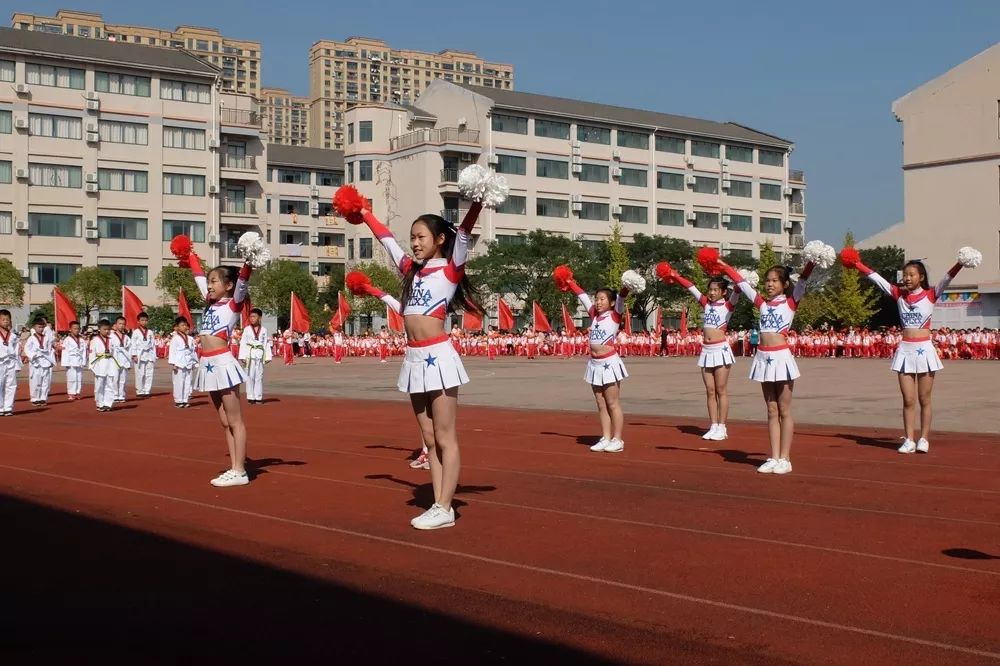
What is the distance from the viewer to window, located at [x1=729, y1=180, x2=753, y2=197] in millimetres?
89125

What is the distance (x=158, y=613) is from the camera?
5.38 m

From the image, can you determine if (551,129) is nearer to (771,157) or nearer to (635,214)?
(635,214)

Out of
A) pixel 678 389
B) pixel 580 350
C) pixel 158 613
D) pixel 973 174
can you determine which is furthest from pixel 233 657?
pixel 973 174

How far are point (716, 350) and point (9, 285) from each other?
52506 mm

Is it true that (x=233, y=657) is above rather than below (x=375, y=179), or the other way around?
below

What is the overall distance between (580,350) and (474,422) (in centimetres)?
4067

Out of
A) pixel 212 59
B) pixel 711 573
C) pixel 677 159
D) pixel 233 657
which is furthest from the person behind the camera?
pixel 212 59

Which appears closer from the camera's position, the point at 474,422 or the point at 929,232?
the point at 474,422

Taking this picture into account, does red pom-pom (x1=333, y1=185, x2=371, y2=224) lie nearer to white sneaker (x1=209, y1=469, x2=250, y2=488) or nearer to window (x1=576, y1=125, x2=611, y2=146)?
white sneaker (x1=209, y1=469, x2=250, y2=488)

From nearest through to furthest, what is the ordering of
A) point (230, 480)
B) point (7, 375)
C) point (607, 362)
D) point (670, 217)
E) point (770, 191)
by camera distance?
point (230, 480) < point (607, 362) < point (7, 375) < point (670, 217) < point (770, 191)

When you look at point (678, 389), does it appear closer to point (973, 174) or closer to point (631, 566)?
point (631, 566)

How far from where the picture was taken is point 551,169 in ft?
260

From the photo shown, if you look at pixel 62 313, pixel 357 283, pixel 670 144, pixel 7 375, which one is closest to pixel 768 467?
pixel 357 283

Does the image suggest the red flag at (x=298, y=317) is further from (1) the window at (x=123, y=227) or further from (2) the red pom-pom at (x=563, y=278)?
(2) the red pom-pom at (x=563, y=278)
